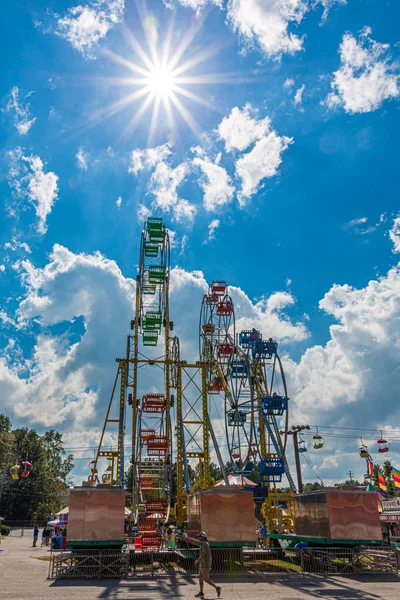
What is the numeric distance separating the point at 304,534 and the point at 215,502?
4.80 m

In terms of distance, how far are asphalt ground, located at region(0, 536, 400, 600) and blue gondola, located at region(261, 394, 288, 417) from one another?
15.5 meters

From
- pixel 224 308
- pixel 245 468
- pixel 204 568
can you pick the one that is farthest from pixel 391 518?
pixel 224 308

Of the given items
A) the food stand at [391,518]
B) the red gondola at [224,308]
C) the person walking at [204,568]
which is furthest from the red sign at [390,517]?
the red gondola at [224,308]

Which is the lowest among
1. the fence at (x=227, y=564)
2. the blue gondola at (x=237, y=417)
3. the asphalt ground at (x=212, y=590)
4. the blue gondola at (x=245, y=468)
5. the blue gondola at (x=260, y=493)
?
the asphalt ground at (x=212, y=590)

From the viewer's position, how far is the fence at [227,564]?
1609 centimetres

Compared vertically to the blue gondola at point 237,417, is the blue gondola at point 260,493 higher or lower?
lower

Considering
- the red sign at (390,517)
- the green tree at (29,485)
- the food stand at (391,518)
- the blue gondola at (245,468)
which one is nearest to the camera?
the red sign at (390,517)

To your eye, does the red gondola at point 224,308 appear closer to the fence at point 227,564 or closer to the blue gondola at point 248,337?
the blue gondola at point 248,337

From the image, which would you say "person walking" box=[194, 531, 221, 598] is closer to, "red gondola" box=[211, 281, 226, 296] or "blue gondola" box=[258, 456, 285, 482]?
"blue gondola" box=[258, 456, 285, 482]

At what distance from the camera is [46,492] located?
7788cm

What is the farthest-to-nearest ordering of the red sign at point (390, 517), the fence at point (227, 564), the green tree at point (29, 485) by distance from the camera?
the green tree at point (29, 485), the red sign at point (390, 517), the fence at point (227, 564)

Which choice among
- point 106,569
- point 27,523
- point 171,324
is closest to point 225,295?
point 171,324

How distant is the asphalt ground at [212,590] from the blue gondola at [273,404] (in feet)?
50.7

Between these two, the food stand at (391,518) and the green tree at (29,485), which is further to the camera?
the green tree at (29,485)
